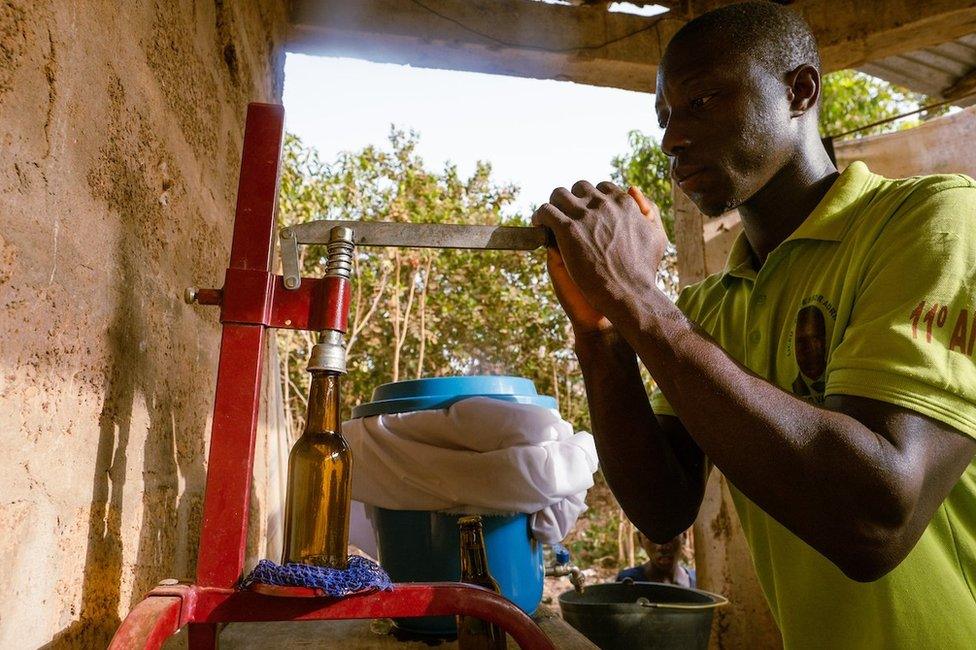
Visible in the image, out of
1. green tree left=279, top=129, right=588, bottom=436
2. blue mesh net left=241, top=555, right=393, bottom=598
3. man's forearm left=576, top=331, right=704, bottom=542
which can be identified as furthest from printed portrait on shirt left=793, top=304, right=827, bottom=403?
green tree left=279, top=129, right=588, bottom=436

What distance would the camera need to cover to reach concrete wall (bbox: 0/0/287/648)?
694mm

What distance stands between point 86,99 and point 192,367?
62 centimetres

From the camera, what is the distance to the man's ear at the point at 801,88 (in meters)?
1.37

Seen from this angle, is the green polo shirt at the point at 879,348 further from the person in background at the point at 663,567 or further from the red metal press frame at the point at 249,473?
the person in background at the point at 663,567

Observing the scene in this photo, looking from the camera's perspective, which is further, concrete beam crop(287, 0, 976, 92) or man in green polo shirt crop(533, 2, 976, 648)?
concrete beam crop(287, 0, 976, 92)

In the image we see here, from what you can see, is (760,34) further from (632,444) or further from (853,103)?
(853,103)

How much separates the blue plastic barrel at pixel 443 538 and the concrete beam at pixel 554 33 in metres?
1.84

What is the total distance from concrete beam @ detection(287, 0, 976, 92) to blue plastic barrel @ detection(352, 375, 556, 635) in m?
1.84

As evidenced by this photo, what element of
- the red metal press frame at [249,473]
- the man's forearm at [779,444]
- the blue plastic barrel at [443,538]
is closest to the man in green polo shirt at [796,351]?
the man's forearm at [779,444]

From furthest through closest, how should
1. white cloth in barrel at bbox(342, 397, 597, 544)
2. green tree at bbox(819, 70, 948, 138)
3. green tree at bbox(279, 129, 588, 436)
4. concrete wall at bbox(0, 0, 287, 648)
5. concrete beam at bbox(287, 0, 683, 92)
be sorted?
green tree at bbox(819, 70, 948, 138), green tree at bbox(279, 129, 588, 436), concrete beam at bbox(287, 0, 683, 92), white cloth in barrel at bbox(342, 397, 597, 544), concrete wall at bbox(0, 0, 287, 648)

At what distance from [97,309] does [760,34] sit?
1246mm

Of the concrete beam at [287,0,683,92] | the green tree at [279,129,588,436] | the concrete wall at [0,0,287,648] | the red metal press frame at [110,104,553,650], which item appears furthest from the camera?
the green tree at [279,129,588,436]

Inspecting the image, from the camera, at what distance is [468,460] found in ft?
4.76

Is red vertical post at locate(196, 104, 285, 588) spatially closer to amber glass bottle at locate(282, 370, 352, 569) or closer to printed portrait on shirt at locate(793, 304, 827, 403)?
amber glass bottle at locate(282, 370, 352, 569)
